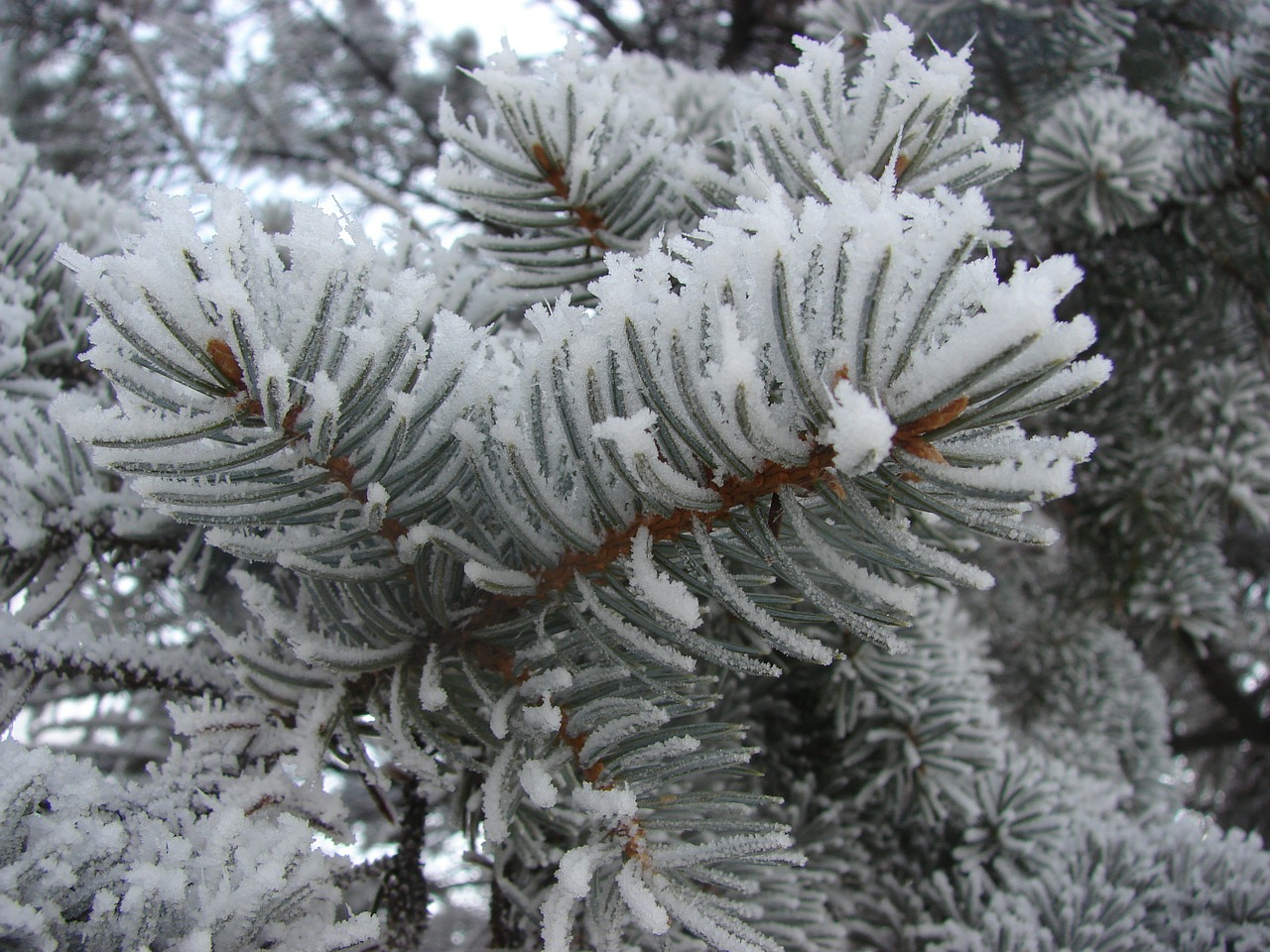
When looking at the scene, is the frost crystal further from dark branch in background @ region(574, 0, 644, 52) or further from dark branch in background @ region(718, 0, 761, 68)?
dark branch in background @ region(718, 0, 761, 68)

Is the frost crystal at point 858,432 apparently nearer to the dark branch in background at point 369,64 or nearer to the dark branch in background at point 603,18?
the dark branch in background at point 603,18

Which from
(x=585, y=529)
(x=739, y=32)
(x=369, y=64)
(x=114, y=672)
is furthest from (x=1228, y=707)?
(x=369, y=64)

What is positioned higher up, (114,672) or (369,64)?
(369,64)

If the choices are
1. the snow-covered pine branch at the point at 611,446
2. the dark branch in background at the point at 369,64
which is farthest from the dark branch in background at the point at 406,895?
the dark branch in background at the point at 369,64


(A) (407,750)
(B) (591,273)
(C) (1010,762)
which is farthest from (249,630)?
(C) (1010,762)

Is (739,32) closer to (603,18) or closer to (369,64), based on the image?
(603,18)

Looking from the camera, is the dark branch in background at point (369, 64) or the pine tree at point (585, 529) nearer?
the pine tree at point (585, 529)

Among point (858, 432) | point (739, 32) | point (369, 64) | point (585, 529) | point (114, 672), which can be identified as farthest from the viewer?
point (369, 64)

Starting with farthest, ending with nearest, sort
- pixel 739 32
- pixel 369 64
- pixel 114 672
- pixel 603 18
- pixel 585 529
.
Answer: pixel 369 64 < pixel 739 32 < pixel 603 18 < pixel 114 672 < pixel 585 529

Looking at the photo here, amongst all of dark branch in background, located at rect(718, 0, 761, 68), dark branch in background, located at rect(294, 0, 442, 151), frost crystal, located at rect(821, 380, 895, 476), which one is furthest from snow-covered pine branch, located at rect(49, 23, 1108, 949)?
dark branch in background, located at rect(294, 0, 442, 151)
